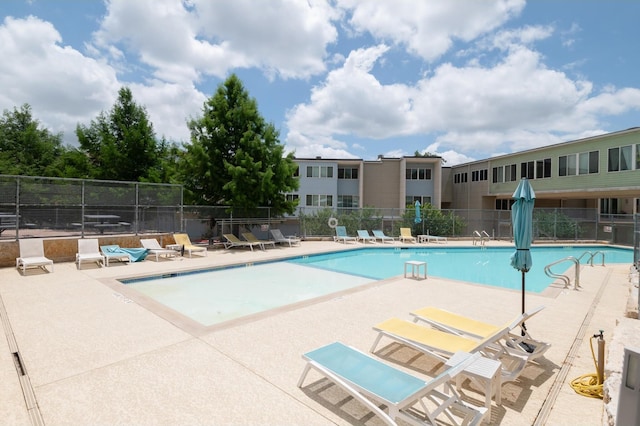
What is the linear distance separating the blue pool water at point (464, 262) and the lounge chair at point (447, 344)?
7328mm

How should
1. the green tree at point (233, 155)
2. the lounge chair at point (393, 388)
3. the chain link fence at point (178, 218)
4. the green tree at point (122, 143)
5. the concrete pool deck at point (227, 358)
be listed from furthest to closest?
1. the green tree at point (122, 143)
2. the green tree at point (233, 155)
3. the chain link fence at point (178, 218)
4. the concrete pool deck at point (227, 358)
5. the lounge chair at point (393, 388)

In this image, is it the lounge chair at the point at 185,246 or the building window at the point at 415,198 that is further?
the building window at the point at 415,198

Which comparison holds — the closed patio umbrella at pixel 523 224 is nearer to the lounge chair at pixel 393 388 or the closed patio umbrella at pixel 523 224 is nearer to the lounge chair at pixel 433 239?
the lounge chair at pixel 393 388

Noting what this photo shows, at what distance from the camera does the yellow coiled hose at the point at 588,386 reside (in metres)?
3.90

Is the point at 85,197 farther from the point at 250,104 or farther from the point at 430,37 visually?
the point at 430,37

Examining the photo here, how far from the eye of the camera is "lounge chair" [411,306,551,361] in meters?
4.52

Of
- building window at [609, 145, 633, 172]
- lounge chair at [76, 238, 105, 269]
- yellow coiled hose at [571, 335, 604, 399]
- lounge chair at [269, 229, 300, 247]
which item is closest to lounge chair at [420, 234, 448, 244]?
lounge chair at [269, 229, 300, 247]

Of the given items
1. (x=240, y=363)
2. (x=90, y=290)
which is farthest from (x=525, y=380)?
(x=90, y=290)

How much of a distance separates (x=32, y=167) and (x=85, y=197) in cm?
2791

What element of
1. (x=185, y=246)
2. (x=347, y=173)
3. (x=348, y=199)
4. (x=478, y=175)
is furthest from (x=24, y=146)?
(x=478, y=175)

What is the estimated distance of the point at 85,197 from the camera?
13.2 meters

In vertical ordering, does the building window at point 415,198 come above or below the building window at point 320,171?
below

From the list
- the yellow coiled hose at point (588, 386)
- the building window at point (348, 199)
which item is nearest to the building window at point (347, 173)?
the building window at point (348, 199)

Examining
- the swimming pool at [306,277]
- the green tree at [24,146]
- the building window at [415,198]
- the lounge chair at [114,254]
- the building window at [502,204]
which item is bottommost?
the swimming pool at [306,277]
